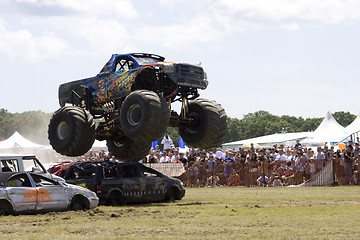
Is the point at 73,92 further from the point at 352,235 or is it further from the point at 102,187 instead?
the point at 352,235

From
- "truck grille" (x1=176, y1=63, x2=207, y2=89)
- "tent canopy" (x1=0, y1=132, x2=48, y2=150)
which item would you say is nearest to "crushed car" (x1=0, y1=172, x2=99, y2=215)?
"truck grille" (x1=176, y1=63, x2=207, y2=89)

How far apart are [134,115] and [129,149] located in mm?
3649

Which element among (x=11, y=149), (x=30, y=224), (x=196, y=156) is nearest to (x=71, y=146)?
(x=30, y=224)

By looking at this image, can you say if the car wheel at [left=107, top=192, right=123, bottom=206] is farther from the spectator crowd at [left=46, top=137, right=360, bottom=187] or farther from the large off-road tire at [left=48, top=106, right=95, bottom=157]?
the spectator crowd at [left=46, top=137, right=360, bottom=187]

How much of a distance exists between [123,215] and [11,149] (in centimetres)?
3276

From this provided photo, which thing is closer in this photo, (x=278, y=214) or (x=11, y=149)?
(x=278, y=214)

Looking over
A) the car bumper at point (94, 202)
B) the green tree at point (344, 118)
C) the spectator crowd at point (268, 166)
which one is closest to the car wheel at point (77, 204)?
the car bumper at point (94, 202)

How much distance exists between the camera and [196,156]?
30719 millimetres

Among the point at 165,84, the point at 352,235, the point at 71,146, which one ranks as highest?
the point at 165,84

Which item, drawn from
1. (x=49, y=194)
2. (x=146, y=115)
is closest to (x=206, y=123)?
(x=146, y=115)

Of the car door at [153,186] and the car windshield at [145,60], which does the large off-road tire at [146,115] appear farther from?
the car windshield at [145,60]

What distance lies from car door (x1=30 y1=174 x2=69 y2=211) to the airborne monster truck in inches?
110

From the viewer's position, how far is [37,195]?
14789mm

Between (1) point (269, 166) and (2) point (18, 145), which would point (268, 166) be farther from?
(2) point (18, 145)
